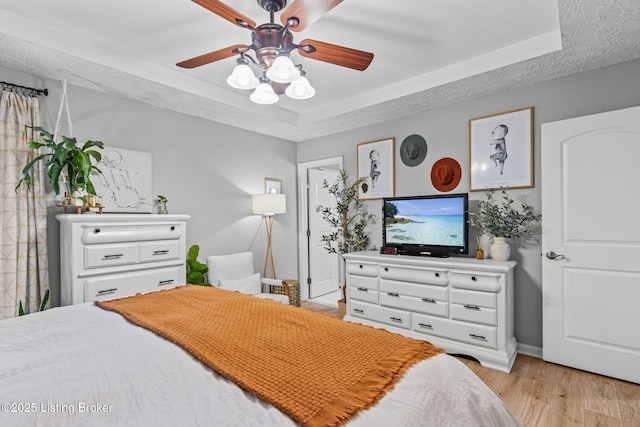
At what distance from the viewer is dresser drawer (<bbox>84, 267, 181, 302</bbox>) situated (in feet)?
8.32

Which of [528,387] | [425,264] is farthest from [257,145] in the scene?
[528,387]

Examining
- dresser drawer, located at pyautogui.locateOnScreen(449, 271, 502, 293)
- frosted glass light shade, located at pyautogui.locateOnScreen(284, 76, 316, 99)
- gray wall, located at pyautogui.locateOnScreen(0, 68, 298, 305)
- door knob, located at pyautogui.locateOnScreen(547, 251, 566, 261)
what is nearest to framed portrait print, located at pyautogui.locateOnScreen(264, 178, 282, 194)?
gray wall, located at pyautogui.locateOnScreen(0, 68, 298, 305)

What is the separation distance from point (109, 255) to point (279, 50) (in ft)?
6.71

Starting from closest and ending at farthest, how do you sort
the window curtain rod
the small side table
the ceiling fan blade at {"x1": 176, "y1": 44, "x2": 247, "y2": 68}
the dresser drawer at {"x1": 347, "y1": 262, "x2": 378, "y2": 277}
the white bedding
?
the white bedding, the ceiling fan blade at {"x1": 176, "y1": 44, "x2": 247, "y2": 68}, the window curtain rod, the dresser drawer at {"x1": 347, "y1": 262, "x2": 378, "y2": 277}, the small side table

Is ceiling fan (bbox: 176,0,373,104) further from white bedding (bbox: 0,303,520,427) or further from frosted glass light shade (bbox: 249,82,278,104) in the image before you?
white bedding (bbox: 0,303,520,427)

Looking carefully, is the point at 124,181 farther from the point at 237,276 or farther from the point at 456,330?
the point at 456,330

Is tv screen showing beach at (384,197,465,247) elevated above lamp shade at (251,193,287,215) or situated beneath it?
situated beneath

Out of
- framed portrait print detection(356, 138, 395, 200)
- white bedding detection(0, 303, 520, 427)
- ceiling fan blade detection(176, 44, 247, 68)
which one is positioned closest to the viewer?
white bedding detection(0, 303, 520, 427)

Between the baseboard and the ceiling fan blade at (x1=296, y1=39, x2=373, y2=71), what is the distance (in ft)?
9.30

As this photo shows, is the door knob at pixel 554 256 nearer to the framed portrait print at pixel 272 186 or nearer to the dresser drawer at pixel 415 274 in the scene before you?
the dresser drawer at pixel 415 274

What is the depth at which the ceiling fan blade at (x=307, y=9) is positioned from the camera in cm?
152

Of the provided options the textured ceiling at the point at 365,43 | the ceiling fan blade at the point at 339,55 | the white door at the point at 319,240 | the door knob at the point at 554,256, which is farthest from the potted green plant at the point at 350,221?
the ceiling fan blade at the point at 339,55

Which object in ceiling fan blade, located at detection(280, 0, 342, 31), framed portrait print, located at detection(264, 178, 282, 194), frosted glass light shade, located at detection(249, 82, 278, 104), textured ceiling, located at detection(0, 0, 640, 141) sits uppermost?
textured ceiling, located at detection(0, 0, 640, 141)

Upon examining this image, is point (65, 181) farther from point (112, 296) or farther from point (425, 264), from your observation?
point (425, 264)
